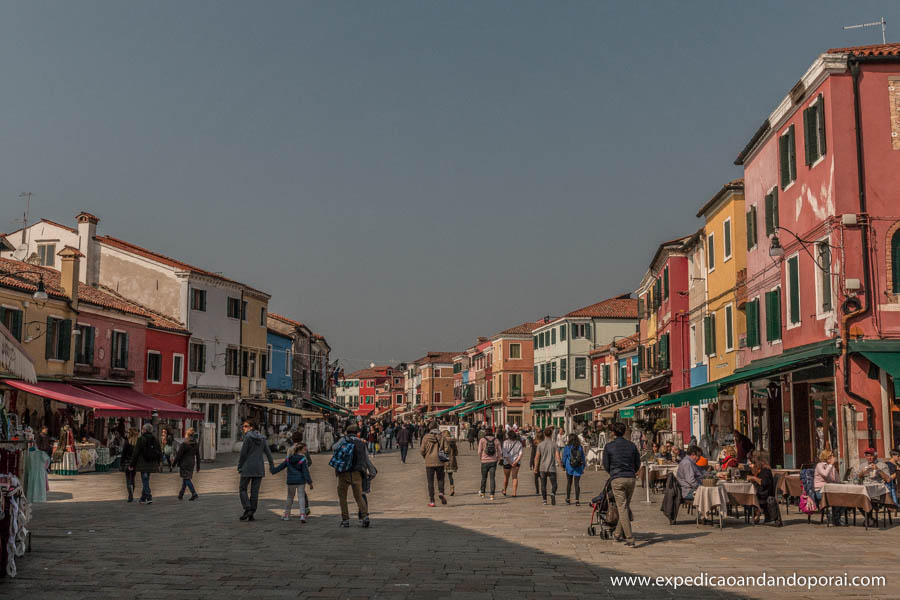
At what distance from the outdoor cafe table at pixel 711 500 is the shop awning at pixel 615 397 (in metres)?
22.2

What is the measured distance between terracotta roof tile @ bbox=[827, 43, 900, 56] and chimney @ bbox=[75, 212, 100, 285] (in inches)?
1330

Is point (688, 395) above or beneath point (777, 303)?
beneath

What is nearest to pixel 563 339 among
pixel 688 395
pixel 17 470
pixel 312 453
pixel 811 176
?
pixel 312 453

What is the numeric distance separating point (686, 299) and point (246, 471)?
82.0 ft

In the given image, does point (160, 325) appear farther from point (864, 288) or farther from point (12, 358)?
point (864, 288)

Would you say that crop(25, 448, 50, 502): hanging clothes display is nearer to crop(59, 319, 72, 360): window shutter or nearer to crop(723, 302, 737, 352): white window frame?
crop(59, 319, 72, 360): window shutter

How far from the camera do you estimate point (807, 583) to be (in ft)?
28.8

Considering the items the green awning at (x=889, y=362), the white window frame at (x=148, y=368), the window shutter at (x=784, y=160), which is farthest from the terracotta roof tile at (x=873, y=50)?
the white window frame at (x=148, y=368)

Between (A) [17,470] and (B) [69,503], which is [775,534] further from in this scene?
(B) [69,503]

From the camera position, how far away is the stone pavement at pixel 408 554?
333 inches

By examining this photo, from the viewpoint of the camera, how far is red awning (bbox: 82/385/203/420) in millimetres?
31531

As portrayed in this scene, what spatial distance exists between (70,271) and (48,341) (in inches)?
104

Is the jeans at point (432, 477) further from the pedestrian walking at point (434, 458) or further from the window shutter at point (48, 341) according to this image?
the window shutter at point (48, 341)

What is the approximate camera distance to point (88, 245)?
41.5 m
